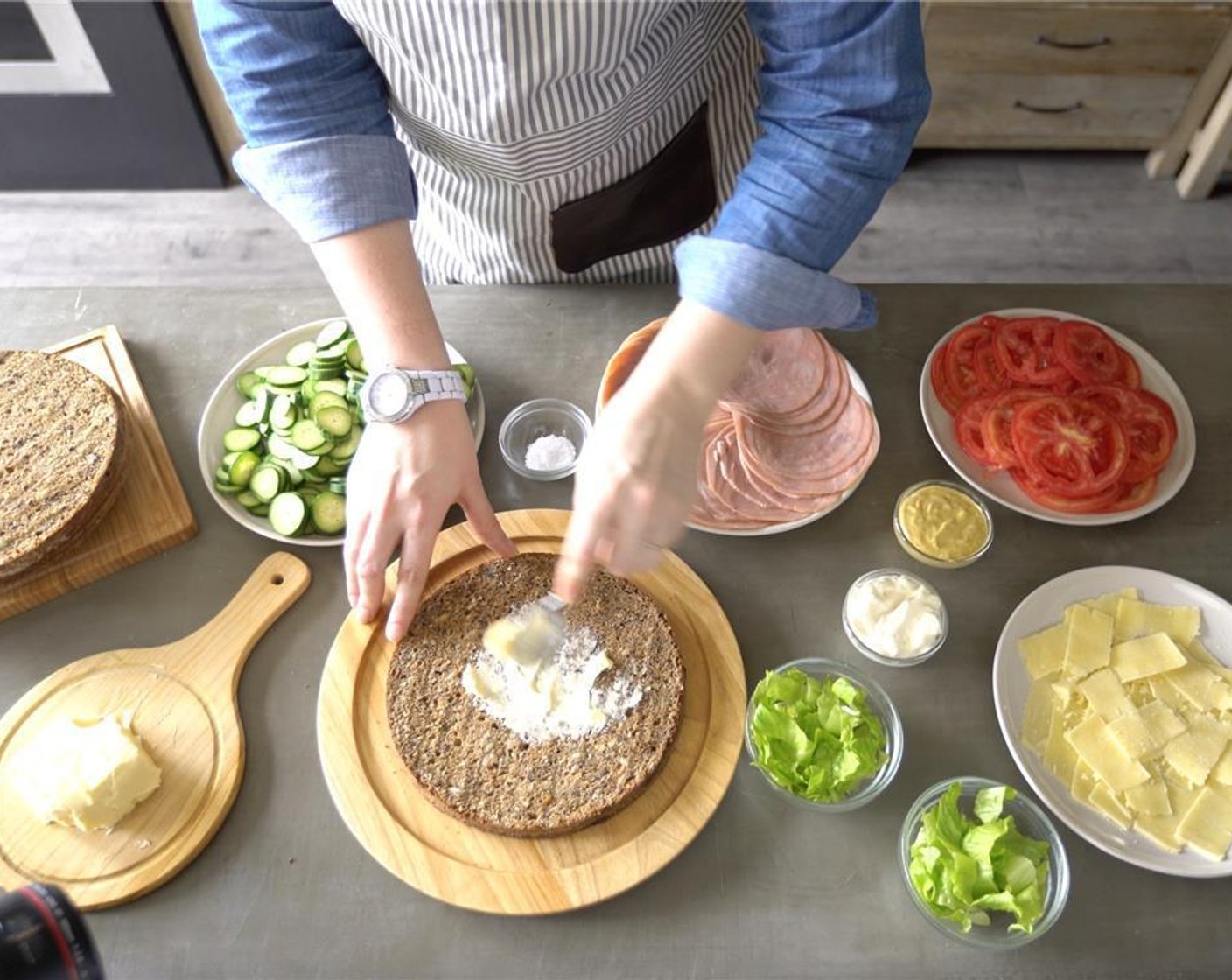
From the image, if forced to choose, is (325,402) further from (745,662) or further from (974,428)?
(974,428)

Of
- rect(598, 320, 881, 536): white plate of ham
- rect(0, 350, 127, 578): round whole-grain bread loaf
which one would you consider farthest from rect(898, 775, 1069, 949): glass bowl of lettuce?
rect(0, 350, 127, 578): round whole-grain bread loaf

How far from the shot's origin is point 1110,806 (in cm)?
160

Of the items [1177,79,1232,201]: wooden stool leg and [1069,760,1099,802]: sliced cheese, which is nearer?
[1069,760,1099,802]: sliced cheese

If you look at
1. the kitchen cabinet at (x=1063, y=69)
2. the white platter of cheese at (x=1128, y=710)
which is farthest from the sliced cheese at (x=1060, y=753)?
the kitchen cabinet at (x=1063, y=69)

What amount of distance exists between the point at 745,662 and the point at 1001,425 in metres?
0.71

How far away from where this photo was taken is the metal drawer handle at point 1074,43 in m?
3.67

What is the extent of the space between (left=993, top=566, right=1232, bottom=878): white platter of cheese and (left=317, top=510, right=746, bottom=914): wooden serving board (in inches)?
19.5

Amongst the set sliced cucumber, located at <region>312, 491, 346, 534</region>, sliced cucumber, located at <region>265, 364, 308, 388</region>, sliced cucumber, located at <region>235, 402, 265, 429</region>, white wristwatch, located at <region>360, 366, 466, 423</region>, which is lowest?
sliced cucumber, located at <region>312, 491, 346, 534</region>

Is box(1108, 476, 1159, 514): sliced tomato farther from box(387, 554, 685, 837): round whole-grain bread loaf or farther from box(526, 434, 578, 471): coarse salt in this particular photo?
box(526, 434, 578, 471): coarse salt

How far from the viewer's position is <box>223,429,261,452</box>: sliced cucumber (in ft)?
6.25

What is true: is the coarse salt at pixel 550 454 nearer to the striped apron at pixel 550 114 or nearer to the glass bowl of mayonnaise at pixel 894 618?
the striped apron at pixel 550 114

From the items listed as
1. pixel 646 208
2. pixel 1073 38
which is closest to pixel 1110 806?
pixel 646 208

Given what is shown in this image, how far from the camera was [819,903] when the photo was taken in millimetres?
1570

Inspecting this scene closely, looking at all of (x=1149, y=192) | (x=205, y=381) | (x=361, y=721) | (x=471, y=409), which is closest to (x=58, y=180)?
(x=205, y=381)
